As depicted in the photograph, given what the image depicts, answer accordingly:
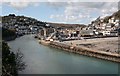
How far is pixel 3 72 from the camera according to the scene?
5.20 metres

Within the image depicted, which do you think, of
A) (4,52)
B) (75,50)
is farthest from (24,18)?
(4,52)

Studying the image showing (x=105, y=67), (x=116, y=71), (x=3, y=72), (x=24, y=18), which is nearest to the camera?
(x=3, y=72)

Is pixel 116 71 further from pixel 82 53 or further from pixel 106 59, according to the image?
pixel 82 53

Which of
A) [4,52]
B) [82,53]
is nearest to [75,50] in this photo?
[82,53]

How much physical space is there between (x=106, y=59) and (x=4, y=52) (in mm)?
4629

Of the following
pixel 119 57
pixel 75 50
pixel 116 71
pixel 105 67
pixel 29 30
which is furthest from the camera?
pixel 29 30

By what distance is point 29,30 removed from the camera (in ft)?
115

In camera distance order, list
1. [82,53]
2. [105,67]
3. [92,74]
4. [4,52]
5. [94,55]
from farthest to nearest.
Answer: [82,53]
[94,55]
[105,67]
[92,74]
[4,52]

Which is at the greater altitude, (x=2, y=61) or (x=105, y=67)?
(x=2, y=61)

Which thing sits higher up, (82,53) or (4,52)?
(4,52)

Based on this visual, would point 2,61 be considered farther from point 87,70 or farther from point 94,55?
point 94,55

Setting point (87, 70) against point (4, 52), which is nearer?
point (4, 52)

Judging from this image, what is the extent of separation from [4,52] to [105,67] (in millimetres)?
3406

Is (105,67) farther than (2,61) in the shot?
Yes
